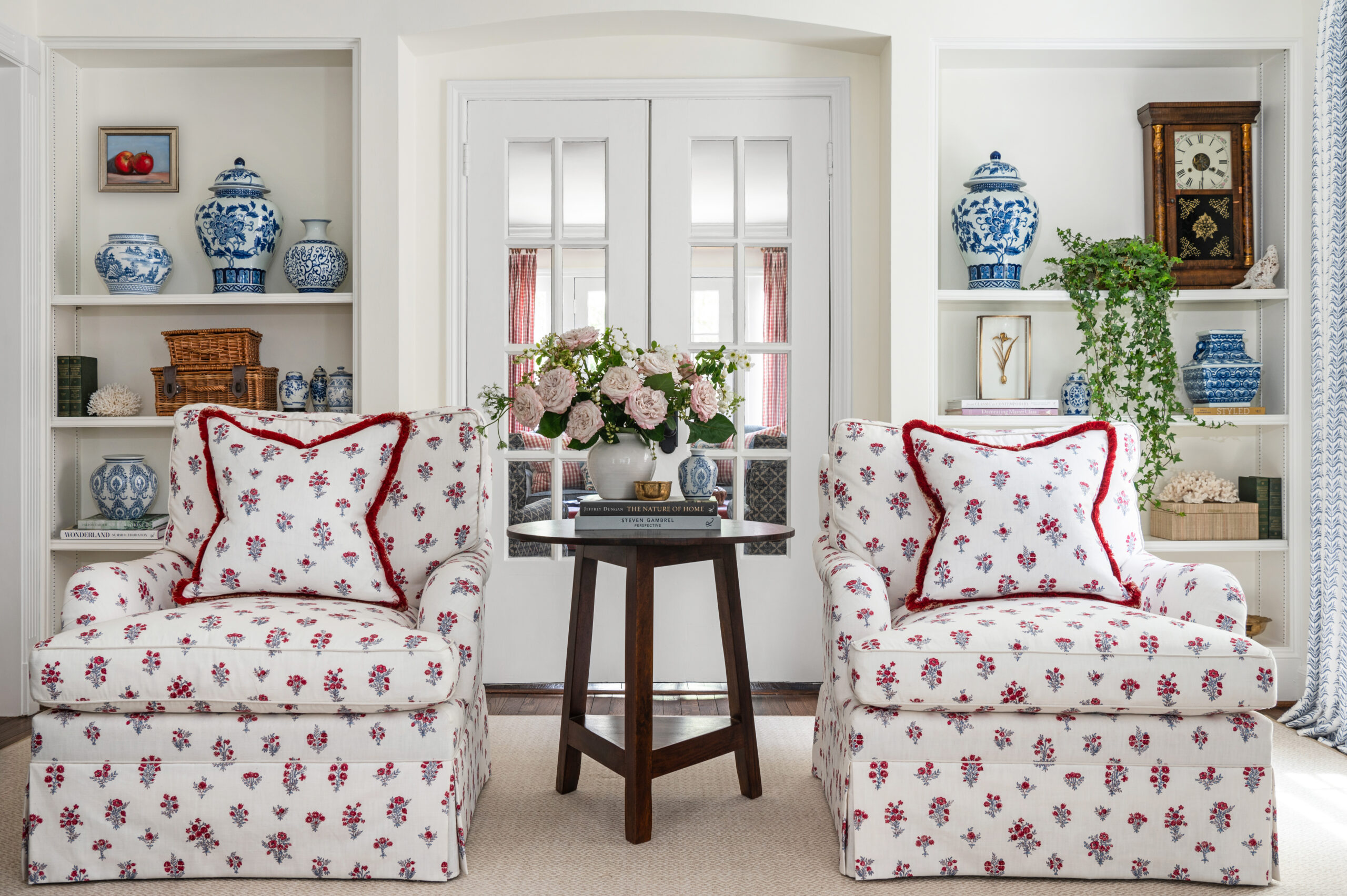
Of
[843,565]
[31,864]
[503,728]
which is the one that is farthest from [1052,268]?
[31,864]

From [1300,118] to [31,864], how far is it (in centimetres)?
401

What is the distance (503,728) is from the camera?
2883mm

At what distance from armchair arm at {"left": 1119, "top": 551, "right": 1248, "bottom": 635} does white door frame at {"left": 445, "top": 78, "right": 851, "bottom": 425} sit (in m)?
1.36

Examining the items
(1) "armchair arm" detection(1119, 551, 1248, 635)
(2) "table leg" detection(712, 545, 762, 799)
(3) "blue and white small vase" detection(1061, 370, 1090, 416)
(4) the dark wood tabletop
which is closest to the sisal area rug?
(2) "table leg" detection(712, 545, 762, 799)

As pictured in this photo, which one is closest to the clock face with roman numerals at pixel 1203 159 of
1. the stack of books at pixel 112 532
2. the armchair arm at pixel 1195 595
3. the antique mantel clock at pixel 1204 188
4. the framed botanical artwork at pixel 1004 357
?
the antique mantel clock at pixel 1204 188

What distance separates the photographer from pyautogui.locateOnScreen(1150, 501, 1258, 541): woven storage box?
3150 millimetres

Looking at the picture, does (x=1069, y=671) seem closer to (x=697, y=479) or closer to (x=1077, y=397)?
(x=697, y=479)

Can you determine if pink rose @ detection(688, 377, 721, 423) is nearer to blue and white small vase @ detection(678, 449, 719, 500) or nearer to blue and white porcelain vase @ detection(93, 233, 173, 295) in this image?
blue and white small vase @ detection(678, 449, 719, 500)

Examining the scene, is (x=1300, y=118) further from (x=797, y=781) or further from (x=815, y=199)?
(x=797, y=781)

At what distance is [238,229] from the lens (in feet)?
10.4

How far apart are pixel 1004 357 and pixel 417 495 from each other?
6.76 feet

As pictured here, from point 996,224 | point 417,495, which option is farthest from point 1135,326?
point 417,495

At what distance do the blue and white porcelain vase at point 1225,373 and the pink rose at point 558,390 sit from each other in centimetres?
226

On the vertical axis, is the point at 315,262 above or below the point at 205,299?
above
